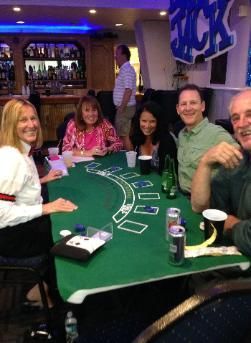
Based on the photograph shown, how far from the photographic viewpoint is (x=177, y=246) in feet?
3.98

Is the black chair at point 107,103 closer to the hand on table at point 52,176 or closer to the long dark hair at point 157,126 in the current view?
the long dark hair at point 157,126

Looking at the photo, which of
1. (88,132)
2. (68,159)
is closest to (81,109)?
(88,132)

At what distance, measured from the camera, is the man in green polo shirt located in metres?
2.15

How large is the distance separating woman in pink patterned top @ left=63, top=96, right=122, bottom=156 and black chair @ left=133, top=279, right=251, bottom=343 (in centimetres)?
245

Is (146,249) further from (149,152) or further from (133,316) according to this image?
(149,152)

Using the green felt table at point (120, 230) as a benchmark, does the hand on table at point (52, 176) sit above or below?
above

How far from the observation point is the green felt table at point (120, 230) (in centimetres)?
117

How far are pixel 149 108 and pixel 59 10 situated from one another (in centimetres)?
437

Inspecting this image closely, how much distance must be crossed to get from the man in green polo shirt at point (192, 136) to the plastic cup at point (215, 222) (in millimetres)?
735

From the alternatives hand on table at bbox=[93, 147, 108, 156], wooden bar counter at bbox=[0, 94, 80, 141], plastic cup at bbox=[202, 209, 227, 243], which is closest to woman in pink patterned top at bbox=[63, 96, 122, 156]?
hand on table at bbox=[93, 147, 108, 156]

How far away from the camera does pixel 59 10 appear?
600 cm

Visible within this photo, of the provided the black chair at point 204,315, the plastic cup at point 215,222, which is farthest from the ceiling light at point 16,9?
the black chair at point 204,315

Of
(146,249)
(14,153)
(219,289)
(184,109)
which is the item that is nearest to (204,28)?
(184,109)

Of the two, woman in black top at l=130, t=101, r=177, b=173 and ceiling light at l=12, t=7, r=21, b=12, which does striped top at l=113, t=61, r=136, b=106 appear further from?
ceiling light at l=12, t=7, r=21, b=12
